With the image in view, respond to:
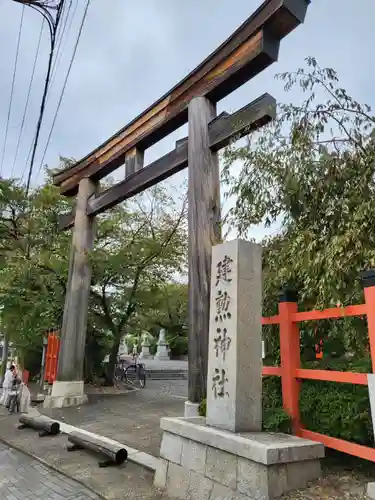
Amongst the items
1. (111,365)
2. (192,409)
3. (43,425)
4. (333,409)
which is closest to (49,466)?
(43,425)

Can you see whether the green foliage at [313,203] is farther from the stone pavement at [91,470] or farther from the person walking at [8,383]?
the person walking at [8,383]

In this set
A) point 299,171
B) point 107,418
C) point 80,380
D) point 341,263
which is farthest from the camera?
point 80,380

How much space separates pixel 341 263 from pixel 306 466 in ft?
6.53

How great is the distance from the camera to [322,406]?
4.23 metres

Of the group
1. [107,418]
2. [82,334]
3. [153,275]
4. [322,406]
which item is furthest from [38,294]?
[322,406]

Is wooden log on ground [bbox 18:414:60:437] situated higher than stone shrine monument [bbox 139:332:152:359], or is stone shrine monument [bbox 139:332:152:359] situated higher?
stone shrine monument [bbox 139:332:152:359]

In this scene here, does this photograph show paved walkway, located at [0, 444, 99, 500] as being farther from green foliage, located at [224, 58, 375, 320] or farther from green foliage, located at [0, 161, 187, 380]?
green foliage, located at [0, 161, 187, 380]

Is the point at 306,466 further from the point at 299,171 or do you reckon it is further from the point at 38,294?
the point at 38,294

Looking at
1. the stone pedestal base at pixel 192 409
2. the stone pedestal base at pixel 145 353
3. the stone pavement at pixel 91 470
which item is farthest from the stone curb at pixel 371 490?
the stone pedestal base at pixel 145 353

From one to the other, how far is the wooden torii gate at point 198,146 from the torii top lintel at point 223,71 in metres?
0.02

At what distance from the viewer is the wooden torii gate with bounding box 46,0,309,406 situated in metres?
6.49

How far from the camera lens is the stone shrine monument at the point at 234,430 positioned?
344 centimetres

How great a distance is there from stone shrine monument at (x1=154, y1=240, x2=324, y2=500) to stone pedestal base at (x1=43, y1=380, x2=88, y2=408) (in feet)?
20.8

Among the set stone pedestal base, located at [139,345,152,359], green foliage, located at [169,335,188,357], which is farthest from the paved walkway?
stone pedestal base, located at [139,345,152,359]
